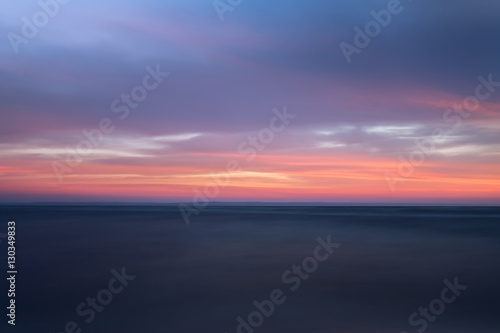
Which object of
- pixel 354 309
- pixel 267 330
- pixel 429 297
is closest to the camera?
pixel 267 330

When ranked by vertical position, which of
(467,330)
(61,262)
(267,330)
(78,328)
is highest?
(61,262)

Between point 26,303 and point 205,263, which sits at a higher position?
point 205,263

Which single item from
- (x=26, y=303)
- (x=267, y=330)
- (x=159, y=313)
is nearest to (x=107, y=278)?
(x=26, y=303)

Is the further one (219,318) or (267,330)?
(219,318)

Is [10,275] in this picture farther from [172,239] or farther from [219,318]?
[172,239]

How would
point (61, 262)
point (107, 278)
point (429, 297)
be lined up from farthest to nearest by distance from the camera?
1. point (61, 262)
2. point (107, 278)
3. point (429, 297)

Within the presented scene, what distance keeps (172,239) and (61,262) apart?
6532mm

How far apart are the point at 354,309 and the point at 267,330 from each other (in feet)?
6.99

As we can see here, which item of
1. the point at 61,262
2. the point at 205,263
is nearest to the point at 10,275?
the point at 61,262

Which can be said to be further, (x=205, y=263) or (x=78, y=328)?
(x=205, y=263)

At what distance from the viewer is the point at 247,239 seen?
19578 mm

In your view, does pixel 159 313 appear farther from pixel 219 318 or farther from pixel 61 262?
pixel 61 262

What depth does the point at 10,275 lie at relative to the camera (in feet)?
37.0

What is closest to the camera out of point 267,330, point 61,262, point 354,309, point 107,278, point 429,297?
point 267,330
